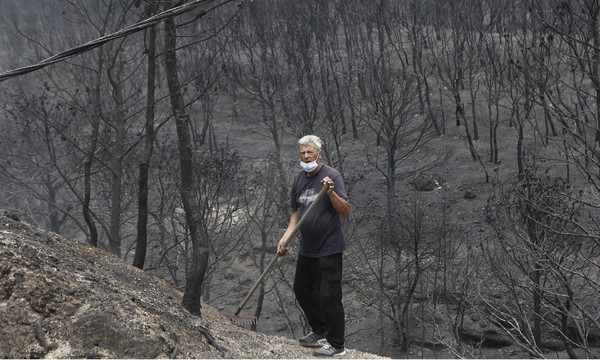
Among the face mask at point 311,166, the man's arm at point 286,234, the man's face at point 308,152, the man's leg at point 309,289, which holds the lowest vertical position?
the man's leg at point 309,289

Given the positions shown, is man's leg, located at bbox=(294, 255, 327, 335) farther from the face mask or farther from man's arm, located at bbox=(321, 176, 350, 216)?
the face mask

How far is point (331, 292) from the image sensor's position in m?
4.97

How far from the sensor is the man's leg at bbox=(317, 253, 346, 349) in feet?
16.3

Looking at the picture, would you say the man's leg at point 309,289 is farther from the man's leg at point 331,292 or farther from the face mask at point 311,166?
the face mask at point 311,166

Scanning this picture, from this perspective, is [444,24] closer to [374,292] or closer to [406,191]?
[406,191]

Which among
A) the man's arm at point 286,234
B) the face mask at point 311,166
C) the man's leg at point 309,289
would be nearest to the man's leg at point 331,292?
the man's leg at point 309,289

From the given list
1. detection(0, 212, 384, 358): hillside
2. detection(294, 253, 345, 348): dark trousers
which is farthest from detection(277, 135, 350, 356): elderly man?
detection(0, 212, 384, 358): hillside

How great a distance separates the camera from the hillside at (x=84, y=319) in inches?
152

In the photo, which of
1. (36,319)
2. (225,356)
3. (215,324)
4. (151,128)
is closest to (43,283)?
(36,319)

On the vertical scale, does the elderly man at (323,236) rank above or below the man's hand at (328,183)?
below

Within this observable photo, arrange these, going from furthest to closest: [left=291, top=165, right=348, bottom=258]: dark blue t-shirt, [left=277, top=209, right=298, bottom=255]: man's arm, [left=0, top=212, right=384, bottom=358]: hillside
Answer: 1. [left=277, top=209, right=298, bottom=255]: man's arm
2. [left=291, top=165, right=348, bottom=258]: dark blue t-shirt
3. [left=0, top=212, right=384, bottom=358]: hillside

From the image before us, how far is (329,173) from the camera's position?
4.99m

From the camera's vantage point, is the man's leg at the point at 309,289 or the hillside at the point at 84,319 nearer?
the hillside at the point at 84,319

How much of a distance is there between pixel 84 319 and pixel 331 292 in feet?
5.86
